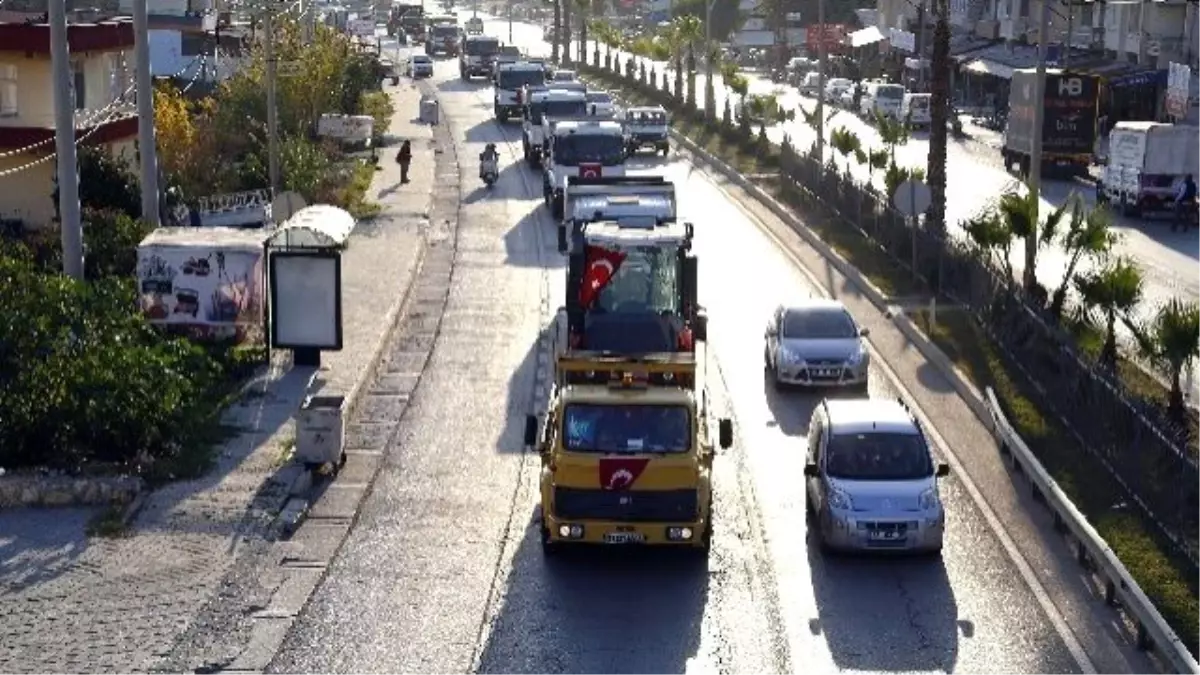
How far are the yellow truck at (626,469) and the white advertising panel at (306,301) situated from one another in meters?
9.52

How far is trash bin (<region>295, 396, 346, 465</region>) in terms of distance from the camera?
25.2 m

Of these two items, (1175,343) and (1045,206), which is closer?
(1175,343)

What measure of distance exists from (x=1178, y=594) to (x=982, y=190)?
132ft

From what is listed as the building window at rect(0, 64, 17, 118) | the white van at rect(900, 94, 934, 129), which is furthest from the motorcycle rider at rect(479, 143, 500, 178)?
the white van at rect(900, 94, 934, 129)

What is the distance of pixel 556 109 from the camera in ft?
211

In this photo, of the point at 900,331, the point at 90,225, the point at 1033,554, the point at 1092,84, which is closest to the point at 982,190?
the point at 1092,84

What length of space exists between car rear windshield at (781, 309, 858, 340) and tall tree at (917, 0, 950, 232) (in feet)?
38.8

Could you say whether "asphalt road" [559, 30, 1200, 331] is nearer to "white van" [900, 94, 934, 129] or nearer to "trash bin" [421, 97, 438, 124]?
"white van" [900, 94, 934, 129]

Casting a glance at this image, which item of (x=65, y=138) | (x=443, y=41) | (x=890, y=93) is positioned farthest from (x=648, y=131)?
(x=443, y=41)

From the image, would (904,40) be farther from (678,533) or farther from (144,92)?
(678,533)

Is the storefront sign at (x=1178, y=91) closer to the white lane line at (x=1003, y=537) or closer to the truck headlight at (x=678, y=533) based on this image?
the white lane line at (x=1003, y=537)

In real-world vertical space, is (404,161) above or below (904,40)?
below

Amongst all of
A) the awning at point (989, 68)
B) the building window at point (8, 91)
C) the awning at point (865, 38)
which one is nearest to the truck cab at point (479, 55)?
the awning at point (865, 38)

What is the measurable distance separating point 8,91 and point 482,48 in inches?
2539
